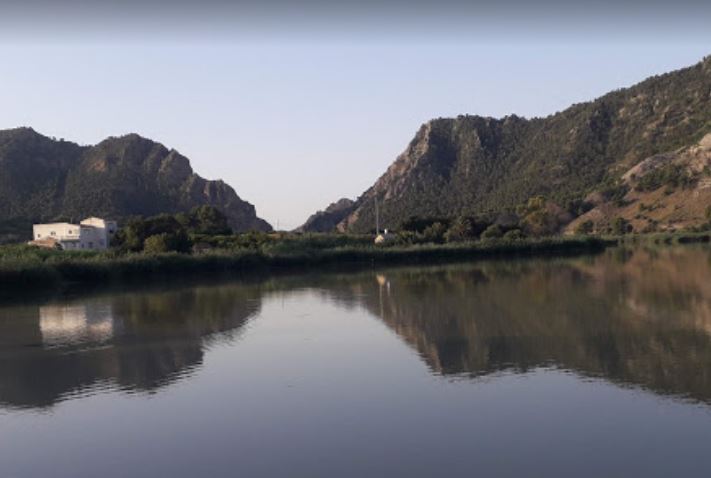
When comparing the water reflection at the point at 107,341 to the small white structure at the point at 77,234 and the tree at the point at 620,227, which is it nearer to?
the small white structure at the point at 77,234

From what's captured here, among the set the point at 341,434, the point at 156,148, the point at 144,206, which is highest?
the point at 156,148

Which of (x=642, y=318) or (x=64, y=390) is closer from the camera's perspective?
(x=64, y=390)

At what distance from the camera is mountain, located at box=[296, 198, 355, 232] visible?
164 meters

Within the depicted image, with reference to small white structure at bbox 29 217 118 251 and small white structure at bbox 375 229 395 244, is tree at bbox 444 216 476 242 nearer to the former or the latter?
small white structure at bbox 375 229 395 244

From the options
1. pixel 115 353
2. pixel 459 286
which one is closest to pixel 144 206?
pixel 459 286

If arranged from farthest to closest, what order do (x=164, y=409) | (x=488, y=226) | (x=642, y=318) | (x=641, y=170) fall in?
(x=641, y=170) < (x=488, y=226) < (x=642, y=318) < (x=164, y=409)

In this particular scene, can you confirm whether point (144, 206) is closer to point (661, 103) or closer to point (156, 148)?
point (156, 148)

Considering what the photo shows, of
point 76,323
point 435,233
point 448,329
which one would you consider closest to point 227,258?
point 76,323

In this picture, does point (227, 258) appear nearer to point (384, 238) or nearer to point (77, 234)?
point (384, 238)

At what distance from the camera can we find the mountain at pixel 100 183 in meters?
108

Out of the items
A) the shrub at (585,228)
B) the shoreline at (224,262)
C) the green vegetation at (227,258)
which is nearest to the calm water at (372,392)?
the shoreline at (224,262)

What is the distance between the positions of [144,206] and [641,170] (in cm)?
7336

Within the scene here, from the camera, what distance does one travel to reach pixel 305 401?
1276cm

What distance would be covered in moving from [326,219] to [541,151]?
2152 inches
